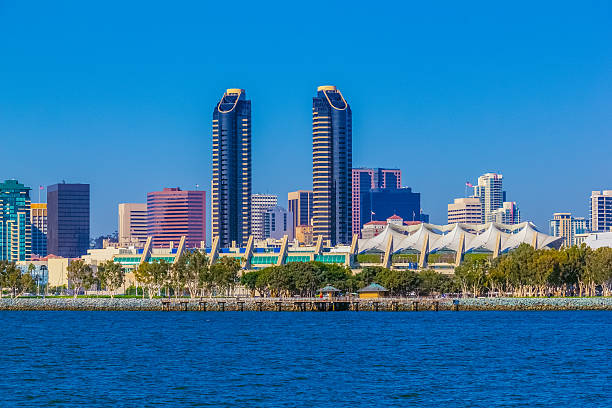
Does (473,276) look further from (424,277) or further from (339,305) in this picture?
(339,305)

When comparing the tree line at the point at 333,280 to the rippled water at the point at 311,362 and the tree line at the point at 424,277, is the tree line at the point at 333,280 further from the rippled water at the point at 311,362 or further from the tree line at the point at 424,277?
the rippled water at the point at 311,362

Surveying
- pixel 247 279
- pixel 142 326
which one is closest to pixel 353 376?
pixel 142 326

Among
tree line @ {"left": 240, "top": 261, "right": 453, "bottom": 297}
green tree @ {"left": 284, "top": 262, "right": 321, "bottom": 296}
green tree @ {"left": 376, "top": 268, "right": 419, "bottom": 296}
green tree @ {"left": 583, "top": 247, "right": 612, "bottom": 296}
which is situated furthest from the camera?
green tree @ {"left": 376, "top": 268, "right": 419, "bottom": 296}

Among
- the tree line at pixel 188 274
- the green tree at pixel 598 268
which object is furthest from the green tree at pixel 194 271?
the green tree at pixel 598 268

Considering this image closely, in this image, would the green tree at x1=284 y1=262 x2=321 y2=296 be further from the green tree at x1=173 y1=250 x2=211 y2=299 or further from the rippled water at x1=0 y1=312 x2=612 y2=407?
the rippled water at x1=0 y1=312 x2=612 y2=407

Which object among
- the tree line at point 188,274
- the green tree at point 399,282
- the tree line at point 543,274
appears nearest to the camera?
the tree line at point 543,274

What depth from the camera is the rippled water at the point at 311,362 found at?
59.6 metres

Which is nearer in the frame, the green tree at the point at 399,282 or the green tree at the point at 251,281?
the green tree at the point at 399,282

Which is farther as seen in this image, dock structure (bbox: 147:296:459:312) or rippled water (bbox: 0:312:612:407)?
dock structure (bbox: 147:296:459:312)

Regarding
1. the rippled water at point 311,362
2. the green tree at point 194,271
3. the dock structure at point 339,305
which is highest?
the green tree at point 194,271

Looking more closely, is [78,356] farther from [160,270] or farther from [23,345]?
[160,270]

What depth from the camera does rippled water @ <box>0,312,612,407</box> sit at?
5956 cm

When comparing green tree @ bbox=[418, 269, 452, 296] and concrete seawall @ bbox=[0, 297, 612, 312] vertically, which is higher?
green tree @ bbox=[418, 269, 452, 296]

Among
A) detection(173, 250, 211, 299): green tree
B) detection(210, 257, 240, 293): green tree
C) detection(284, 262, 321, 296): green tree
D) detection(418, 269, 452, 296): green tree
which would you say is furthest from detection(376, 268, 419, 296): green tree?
detection(173, 250, 211, 299): green tree
